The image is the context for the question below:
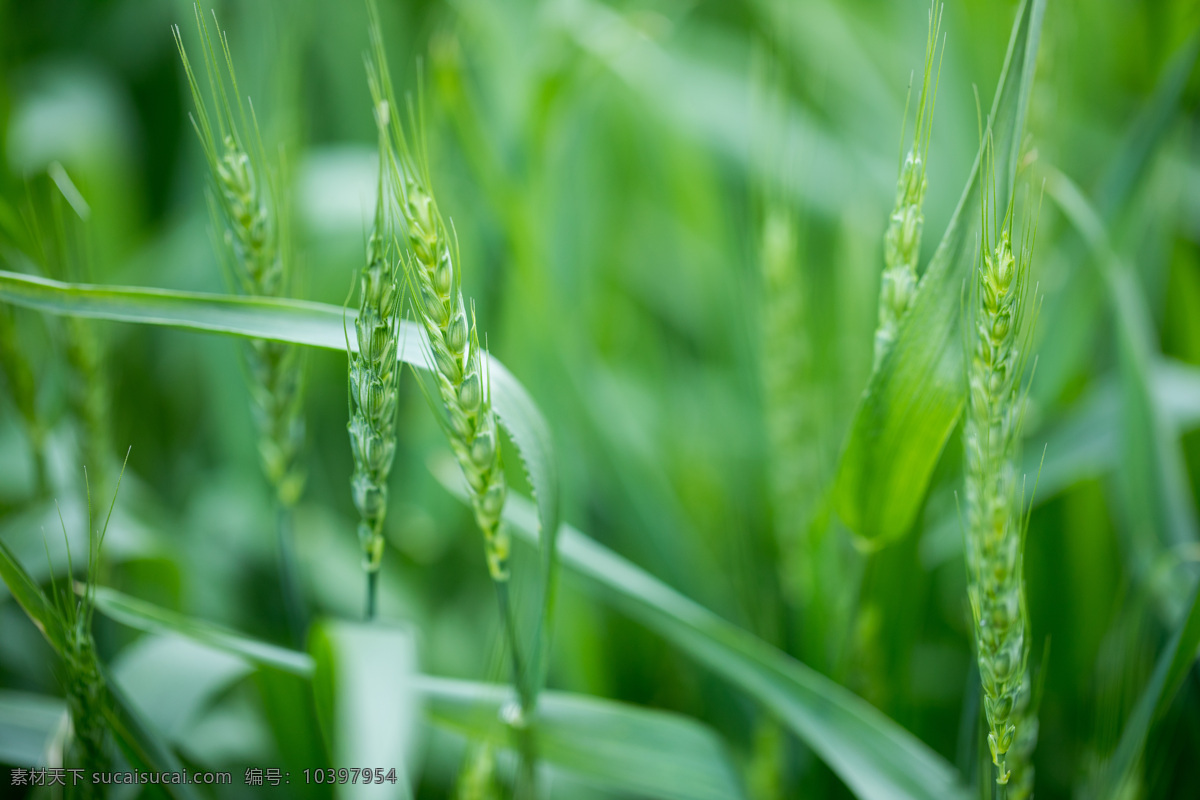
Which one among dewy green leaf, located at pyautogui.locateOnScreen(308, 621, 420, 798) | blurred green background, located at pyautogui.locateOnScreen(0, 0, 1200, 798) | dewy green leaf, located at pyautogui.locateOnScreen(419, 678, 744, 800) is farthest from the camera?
blurred green background, located at pyautogui.locateOnScreen(0, 0, 1200, 798)

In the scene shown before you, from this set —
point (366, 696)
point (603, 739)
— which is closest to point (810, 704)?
point (603, 739)

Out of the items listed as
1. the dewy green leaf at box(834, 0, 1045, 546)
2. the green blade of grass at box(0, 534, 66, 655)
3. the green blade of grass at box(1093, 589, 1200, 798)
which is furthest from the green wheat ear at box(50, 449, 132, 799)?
the green blade of grass at box(1093, 589, 1200, 798)

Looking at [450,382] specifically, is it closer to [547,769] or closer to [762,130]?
[547,769]

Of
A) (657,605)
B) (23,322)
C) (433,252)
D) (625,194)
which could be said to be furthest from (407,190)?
(625,194)

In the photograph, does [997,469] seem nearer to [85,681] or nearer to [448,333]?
[448,333]

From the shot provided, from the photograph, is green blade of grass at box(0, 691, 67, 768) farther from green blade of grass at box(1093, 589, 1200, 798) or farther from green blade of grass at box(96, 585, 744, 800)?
green blade of grass at box(1093, 589, 1200, 798)
